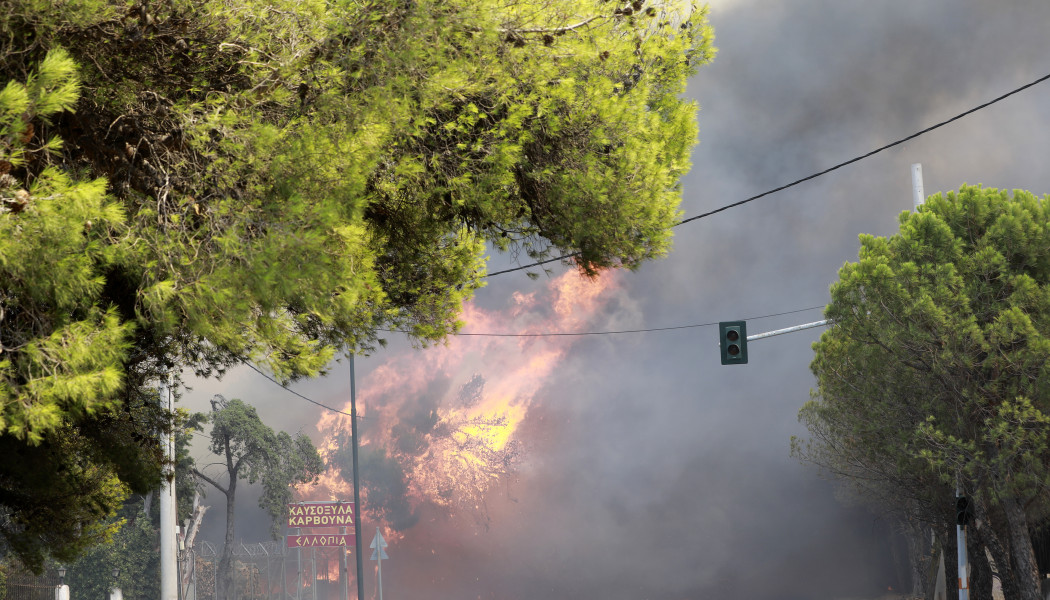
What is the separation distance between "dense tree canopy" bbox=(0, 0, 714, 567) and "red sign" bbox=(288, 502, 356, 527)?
132 ft

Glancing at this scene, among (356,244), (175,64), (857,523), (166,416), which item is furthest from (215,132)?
(857,523)

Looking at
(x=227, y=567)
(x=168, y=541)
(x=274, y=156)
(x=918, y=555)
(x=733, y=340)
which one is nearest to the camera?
(x=274, y=156)

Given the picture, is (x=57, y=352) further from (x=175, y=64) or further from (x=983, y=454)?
(x=983, y=454)

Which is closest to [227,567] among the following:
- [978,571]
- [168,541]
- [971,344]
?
[168,541]

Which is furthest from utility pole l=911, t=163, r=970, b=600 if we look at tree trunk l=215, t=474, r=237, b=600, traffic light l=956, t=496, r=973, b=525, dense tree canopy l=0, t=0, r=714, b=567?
tree trunk l=215, t=474, r=237, b=600

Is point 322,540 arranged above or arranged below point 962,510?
below

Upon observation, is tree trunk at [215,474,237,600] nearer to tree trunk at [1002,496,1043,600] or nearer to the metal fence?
the metal fence

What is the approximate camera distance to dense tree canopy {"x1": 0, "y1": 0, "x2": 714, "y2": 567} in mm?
5016

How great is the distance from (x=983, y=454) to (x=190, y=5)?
16.8 m

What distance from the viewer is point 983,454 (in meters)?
17.7

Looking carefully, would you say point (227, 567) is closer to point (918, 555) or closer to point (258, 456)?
point (258, 456)

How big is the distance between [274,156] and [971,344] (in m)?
15.2

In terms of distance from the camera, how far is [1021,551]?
17.9m

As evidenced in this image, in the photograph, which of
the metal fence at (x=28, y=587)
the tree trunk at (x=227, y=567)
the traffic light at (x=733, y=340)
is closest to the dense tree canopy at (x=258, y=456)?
the tree trunk at (x=227, y=567)
